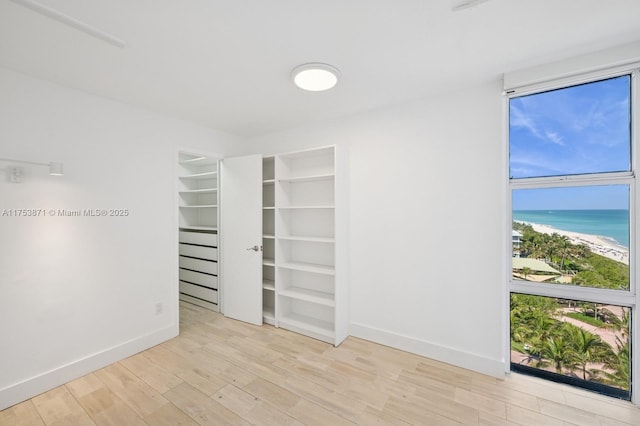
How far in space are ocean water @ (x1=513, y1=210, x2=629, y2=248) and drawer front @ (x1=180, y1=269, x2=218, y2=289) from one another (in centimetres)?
372

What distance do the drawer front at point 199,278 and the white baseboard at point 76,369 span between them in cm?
92

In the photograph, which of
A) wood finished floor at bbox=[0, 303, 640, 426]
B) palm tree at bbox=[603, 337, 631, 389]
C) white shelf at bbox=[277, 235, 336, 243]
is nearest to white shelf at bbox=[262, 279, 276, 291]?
white shelf at bbox=[277, 235, 336, 243]

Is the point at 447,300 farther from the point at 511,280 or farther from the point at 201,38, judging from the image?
the point at 201,38

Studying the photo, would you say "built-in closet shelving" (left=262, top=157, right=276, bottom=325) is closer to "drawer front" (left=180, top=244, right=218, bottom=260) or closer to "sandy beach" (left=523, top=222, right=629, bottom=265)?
"drawer front" (left=180, top=244, right=218, bottom=260)

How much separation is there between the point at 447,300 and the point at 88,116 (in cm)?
372

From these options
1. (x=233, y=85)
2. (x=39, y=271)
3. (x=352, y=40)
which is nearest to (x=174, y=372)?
(x=39, y=271)

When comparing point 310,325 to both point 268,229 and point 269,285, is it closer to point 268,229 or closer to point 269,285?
point 269,285

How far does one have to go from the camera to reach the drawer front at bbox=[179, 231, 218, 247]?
3876mm

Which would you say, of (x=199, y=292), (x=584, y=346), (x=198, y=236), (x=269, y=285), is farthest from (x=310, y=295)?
(x=584, y=346)

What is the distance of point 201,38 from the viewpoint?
1.70 metres

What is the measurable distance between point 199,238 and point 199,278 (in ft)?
2.01

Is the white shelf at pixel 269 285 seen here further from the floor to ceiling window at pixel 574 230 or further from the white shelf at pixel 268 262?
the floor to ceiling window at pixel 574 230

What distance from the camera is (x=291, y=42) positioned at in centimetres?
175

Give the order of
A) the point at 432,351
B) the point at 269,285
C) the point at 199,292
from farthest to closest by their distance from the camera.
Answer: the point at 199,292, the point at 269,285, the point at 432,351
